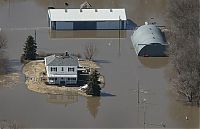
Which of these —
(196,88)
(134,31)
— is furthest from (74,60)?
(134,31)

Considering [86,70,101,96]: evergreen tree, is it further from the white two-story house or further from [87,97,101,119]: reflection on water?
the white two-story house

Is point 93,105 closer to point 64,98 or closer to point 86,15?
point 64,98

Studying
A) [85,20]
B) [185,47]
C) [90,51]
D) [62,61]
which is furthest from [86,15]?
[185,47]

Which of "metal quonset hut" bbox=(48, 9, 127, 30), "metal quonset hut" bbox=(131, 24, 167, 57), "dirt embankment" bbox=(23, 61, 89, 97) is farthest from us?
"metal quonset hut" bbox=(48, 9, 127, 30)

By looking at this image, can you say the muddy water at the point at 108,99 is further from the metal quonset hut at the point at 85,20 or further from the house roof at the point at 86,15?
the house roof at the point at 86,15

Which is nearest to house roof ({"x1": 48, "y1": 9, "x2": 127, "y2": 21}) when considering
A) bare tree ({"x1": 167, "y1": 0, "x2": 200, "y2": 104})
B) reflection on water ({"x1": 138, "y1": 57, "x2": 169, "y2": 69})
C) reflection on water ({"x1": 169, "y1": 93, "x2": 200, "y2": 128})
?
bare tree ({"x1": 167, "y1": 0, "x2": 200, "y2": 104})

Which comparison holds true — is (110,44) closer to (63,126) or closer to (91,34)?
(91,34)
